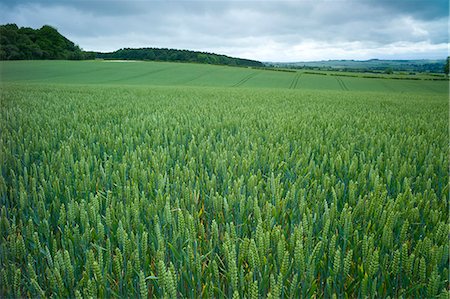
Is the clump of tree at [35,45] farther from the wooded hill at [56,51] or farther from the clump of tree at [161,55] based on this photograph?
the clump of tree at [161,55]

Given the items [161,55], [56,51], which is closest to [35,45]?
[56,51]

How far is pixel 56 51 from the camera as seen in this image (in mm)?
60562

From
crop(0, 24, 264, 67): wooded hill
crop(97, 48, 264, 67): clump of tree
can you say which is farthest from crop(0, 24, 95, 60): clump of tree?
crop(97, 48, 264, 67): clump of tree

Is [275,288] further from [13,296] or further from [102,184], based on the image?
[102,184]

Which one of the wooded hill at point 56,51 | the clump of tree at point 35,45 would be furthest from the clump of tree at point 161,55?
the clump of tree at point 35,45

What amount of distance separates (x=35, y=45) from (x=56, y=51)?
5984mm

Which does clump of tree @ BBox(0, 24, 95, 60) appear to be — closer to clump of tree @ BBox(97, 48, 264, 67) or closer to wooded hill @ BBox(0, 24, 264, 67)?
wooded hill @ BBox(0, 24, 264, 67)

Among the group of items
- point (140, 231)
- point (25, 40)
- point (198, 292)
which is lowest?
point (198, 292)

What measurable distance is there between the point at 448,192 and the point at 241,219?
145 centimetres

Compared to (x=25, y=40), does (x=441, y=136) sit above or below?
below

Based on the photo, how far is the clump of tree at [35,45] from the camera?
48906 millimetres

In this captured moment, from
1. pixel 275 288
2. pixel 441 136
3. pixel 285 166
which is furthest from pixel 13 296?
pixel 441 136

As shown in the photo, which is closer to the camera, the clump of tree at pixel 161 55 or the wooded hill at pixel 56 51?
the wooded hill at pixel 56 51

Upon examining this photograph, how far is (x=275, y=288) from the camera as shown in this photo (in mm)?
858
